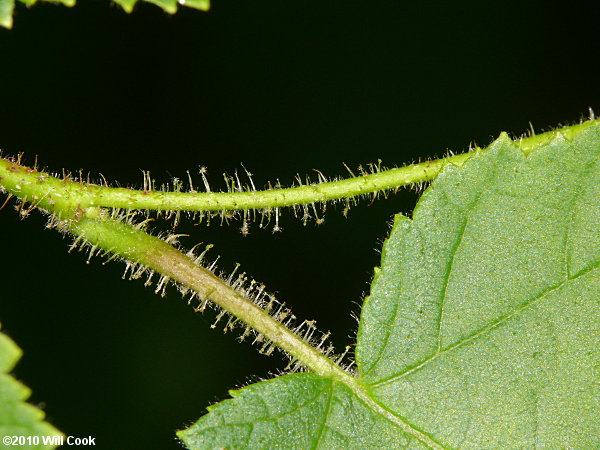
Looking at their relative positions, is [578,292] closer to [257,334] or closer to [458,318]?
[458,318]

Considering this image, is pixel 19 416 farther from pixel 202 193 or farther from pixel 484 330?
pixel 484 330

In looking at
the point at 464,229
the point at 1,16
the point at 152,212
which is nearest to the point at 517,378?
the point at 464,229

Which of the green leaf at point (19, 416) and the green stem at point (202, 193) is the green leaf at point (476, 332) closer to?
the green stem at point (202, 193)

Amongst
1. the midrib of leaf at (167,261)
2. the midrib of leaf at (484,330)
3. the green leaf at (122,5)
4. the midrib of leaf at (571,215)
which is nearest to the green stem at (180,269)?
the midrib of leaf at (167,261)

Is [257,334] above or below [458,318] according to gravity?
below

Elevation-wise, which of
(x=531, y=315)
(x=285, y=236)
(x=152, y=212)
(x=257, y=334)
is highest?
(x=285, y=236)

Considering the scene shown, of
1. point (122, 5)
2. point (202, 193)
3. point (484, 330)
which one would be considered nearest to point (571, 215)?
point (484, 330)

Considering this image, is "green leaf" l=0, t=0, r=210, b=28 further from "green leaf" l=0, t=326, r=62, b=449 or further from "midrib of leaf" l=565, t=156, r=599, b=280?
"midrib of leaf" l=565, t=156, r=599, b=280
